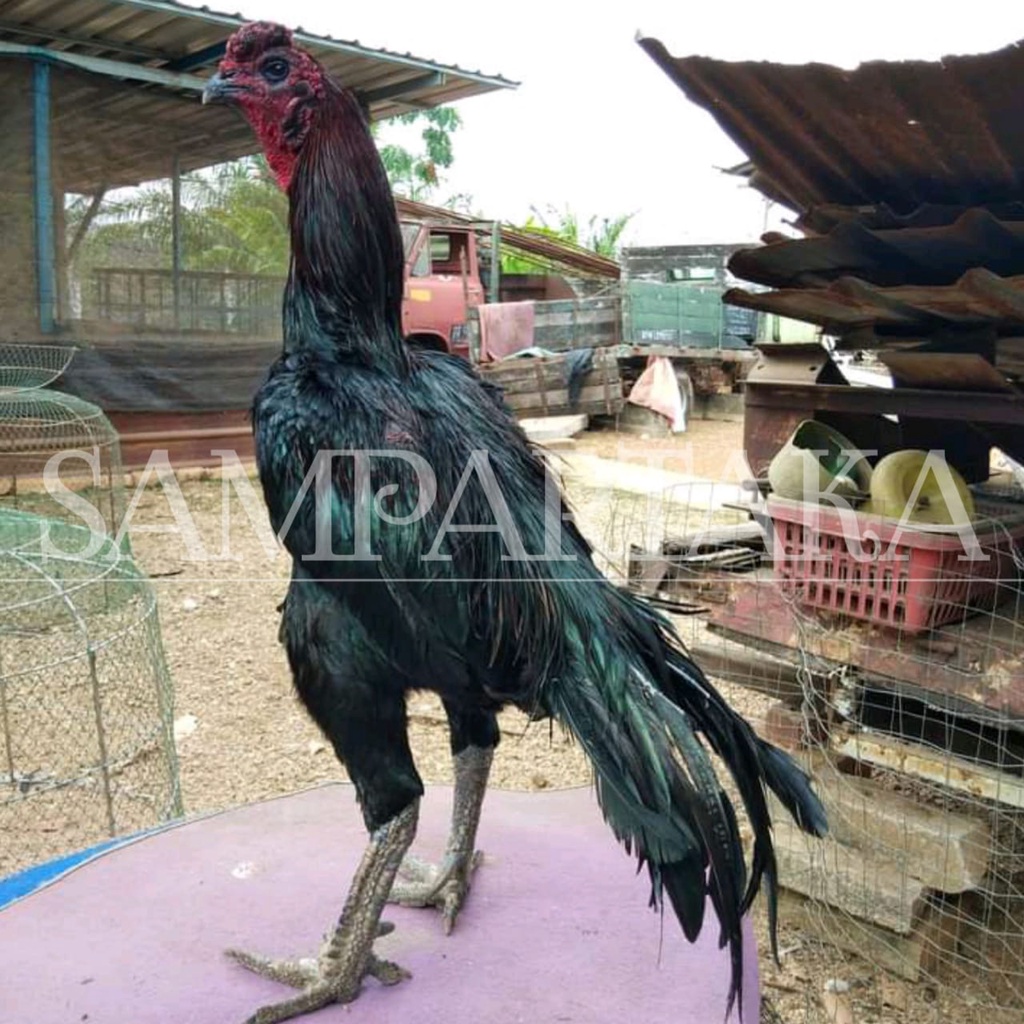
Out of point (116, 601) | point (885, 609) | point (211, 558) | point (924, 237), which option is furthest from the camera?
point (211, 558)

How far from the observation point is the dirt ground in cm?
295

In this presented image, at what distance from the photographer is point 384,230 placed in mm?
1900

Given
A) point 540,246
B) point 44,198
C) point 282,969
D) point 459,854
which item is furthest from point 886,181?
point 540,246

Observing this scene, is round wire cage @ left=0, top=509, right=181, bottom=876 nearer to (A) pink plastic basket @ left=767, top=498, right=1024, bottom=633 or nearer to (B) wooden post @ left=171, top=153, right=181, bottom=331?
(A) pink plastic basket @ left=767, top=498, right=1024, bottom=633

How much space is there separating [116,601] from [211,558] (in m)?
1.88

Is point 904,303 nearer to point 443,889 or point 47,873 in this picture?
point 443,889

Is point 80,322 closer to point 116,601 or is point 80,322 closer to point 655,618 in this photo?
point 116,601

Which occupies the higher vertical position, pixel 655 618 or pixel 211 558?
pixel 655 618

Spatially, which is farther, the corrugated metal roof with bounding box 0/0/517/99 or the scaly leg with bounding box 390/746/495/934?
the corrugated metal roof with bounding box 0/0/517/99

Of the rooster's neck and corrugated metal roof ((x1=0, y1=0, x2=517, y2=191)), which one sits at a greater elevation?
corrugated metal roof ((x1=0, y1=0, x2=517, y2=191))

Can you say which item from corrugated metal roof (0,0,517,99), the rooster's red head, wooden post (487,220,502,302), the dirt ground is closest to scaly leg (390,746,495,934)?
the dirt ground

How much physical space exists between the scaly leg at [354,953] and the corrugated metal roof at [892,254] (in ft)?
5.89

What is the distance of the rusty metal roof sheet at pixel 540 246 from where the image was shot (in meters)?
16.0

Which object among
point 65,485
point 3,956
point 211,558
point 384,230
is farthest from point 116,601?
point 384,230
